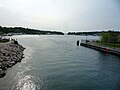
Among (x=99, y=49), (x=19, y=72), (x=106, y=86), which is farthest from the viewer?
(x=99, y=49)

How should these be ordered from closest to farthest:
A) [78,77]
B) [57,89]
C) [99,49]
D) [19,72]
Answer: [57,89] < [78,77] < [19,72] < [99,49]

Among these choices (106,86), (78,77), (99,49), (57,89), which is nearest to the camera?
(57,89)

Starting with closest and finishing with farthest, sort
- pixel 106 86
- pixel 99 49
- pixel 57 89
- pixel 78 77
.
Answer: pixel 57 89
pixel 106 86
pixel 78 77
pixel 99 49

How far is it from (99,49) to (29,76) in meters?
54.2

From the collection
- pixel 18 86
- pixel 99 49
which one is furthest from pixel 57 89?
pixel 99 49

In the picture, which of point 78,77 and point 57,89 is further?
point 78,77

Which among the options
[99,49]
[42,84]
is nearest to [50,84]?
[42,84]

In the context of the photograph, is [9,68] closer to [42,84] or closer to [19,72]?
[19,72]

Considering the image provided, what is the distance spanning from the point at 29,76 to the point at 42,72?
3950mm

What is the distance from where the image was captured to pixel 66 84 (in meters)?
29.8

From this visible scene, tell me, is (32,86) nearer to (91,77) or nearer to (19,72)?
(19,72)

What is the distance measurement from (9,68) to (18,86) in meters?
12.2

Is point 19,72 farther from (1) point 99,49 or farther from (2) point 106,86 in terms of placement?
(1) point 99,49

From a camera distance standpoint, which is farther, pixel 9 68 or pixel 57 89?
pixel 9 68
